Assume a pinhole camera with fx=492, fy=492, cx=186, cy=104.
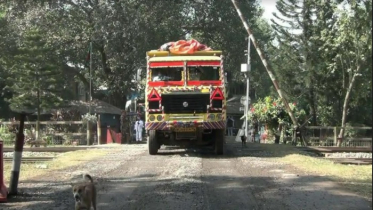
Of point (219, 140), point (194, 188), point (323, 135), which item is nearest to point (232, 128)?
point (323, 135)

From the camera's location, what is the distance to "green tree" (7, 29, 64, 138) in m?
31.4

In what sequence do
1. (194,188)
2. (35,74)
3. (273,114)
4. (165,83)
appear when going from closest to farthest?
(194,188)
(165,83)
(273,114)
(35,74)

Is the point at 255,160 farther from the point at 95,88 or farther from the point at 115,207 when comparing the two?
the point at 95,88

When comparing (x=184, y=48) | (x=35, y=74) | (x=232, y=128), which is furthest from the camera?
(x=232, y=128)

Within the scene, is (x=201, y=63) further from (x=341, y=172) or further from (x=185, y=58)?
(x=341, y=172)

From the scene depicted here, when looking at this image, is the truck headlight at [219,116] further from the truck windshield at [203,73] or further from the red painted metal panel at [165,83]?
the red painted metal panel at [165,83]

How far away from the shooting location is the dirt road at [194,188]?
803 cm

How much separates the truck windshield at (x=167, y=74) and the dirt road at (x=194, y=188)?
130 inches

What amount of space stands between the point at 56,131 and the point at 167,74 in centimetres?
1317

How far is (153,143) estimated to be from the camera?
16422 mm

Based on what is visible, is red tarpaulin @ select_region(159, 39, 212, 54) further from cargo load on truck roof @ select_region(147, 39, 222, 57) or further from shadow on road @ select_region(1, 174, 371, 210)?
shadow on road @ select_region(1, 174, 371, 210)

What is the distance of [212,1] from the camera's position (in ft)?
116

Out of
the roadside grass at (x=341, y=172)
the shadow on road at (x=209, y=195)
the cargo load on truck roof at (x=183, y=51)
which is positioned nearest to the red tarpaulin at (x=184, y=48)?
the cargo load on truck roof at (x=183, y=51)

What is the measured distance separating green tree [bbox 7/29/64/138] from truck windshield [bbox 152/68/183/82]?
677 inches
